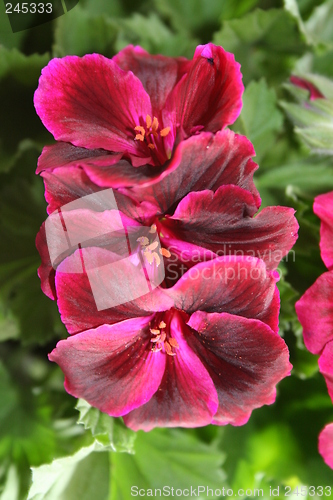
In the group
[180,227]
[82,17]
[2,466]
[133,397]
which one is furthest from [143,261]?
[2,466]

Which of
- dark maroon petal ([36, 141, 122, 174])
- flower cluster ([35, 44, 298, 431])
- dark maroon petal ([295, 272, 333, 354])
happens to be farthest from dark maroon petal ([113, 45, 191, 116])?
dark maroon petal ([295, 272, 333, 354])

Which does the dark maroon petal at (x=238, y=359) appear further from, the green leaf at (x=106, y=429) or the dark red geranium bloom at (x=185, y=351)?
the green leaf at (x=106, y=429)

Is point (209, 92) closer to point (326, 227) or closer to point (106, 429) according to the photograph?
point (326, 227)

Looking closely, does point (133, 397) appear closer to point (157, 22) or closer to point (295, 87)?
point (295, 87)

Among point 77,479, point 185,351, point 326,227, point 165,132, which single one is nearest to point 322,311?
point 326,227

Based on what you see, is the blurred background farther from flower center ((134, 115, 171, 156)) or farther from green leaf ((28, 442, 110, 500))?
flower center ((134, 115, 171, 156))
